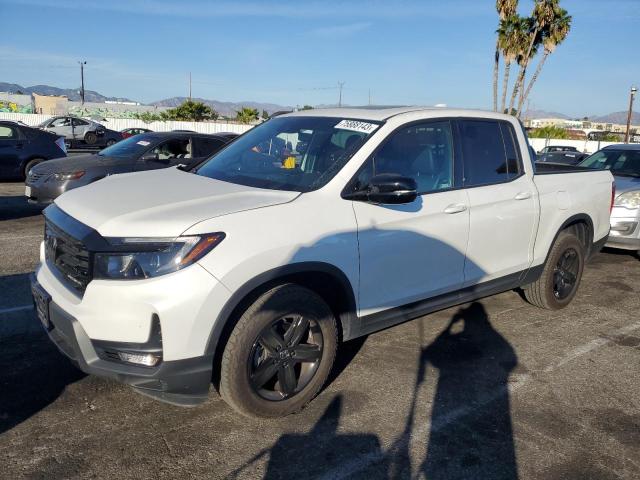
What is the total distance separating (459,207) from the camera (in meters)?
4.07

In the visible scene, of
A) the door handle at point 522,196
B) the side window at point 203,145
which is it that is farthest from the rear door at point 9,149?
the door handle at point 522,196

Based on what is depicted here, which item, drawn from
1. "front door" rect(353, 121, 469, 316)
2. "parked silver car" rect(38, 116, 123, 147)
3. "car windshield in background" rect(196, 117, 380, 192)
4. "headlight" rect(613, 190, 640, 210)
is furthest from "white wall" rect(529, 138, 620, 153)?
"car windshield in background" rect(196, 117, 380, 192)

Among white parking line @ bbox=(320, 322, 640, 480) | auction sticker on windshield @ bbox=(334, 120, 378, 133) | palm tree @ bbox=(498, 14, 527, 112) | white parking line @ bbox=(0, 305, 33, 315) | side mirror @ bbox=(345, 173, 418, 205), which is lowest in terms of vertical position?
white parking line @ bbox=(320, 322, 640, 480)

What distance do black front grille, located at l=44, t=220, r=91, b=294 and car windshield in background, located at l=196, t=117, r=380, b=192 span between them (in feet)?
3.63

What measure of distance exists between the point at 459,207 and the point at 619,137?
54466mm

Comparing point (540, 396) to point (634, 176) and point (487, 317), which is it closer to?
point (487, 317)

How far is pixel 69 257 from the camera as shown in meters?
3.13

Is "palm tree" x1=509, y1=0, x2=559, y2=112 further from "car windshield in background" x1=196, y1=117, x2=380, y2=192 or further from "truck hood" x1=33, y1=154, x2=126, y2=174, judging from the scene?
"car windshield in background" x1=196, y1=117, x2=380, y2=192

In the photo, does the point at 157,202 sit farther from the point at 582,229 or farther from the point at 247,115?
the point at 247,115

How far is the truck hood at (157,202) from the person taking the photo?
2891 millimetres

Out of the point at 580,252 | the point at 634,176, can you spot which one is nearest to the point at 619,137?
the point at 634,176

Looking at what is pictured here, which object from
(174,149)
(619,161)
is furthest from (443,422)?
(174,149)

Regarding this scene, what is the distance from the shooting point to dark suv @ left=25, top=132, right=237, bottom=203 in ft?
28.2

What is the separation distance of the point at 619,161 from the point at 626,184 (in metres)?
1.28
